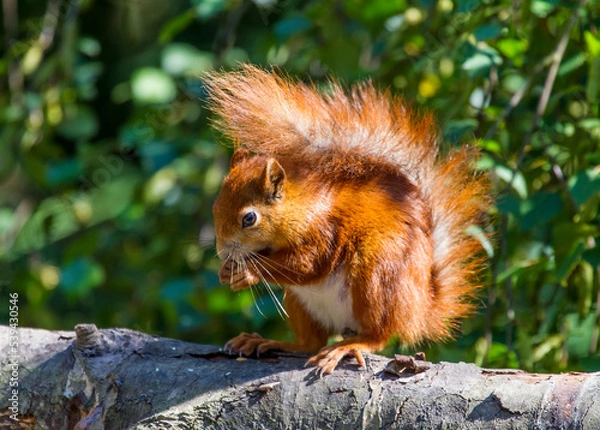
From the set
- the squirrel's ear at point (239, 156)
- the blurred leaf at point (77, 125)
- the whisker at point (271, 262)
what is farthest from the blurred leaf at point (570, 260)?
→ the blurred leaf at point (77, 125)

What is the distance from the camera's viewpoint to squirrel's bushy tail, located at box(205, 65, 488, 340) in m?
1.49

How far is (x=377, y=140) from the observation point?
60.5 inches

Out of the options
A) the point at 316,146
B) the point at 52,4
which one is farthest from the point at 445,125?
the point at 52,4

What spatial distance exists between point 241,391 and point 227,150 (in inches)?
47.9

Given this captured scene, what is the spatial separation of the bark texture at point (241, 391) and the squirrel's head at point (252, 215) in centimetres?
23

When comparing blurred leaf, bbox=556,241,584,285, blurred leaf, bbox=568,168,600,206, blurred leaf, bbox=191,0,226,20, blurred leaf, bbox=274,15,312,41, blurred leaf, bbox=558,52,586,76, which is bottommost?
blurred leaf, bbox=556,241,584,285

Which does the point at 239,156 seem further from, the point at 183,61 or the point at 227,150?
the point at 183,61

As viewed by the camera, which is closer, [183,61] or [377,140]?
[377,140]

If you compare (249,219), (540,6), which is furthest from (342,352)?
(540,6)

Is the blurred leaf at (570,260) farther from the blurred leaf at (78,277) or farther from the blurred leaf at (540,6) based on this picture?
the blurred leaf at (78,277)

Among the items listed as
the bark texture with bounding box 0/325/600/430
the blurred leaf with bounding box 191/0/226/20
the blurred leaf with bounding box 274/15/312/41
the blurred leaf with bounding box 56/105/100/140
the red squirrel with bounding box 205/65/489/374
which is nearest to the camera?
the bark texture with bounding box 0/325/600/430

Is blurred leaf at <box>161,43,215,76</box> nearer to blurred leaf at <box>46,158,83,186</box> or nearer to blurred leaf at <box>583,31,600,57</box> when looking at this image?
blurred leaf at <box>46,158,83,186</box>

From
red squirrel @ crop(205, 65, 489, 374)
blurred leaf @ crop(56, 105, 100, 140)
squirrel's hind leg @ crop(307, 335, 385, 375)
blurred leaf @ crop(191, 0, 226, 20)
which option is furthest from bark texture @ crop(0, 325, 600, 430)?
blurred leaf @ crop(56, 105, 100, 140)

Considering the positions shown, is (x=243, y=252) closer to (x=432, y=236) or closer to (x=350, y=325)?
(x=350, y=325)
